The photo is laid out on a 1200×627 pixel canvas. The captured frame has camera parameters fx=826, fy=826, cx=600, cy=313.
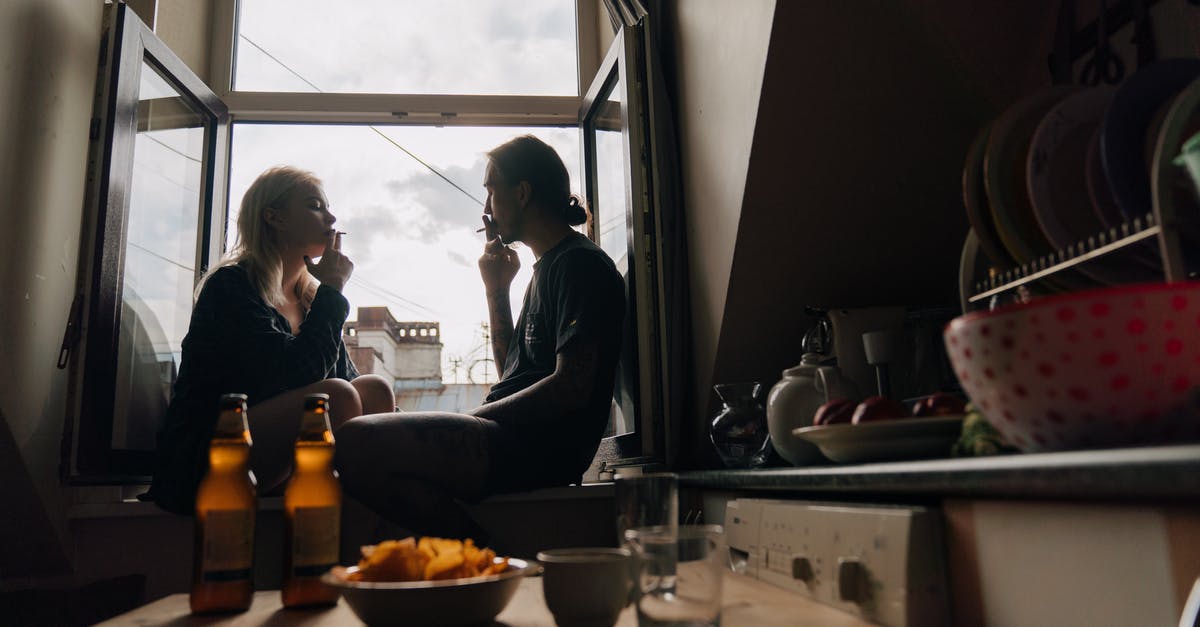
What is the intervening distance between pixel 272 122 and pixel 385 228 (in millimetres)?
497

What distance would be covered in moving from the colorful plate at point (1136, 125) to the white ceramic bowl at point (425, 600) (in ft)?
2.54

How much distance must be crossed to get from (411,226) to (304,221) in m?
0.55

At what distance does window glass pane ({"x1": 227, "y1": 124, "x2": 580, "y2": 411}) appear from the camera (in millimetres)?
2598

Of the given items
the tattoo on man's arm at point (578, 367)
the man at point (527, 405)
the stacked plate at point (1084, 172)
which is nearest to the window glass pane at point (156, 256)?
the man at point (527, 405)

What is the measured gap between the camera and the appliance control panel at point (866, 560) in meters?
0.74

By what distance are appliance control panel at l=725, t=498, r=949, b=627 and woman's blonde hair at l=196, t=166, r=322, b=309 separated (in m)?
1.42

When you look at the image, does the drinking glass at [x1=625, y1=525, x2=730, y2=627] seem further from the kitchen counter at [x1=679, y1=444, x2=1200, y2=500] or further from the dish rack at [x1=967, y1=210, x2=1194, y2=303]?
the dish rack at [x1=967, y1=210, x2=1194, y2=303]

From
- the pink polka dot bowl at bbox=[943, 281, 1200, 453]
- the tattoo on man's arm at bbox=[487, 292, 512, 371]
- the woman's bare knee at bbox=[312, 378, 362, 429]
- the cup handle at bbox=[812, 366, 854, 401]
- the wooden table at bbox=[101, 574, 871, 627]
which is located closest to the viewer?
the pink polka dot bowl at bbox=[943, 281, 1200, 453]

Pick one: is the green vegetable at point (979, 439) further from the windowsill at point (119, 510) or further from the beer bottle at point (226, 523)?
the windowsill at point (119, 510)

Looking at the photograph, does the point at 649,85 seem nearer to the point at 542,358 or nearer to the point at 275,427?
the point at 542,358

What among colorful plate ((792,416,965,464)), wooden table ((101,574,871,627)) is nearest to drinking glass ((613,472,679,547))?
wooden table ((101,574,871,627))

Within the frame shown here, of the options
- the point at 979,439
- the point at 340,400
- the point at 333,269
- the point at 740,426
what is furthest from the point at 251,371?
the point at 979,439

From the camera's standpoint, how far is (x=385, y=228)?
2.64m

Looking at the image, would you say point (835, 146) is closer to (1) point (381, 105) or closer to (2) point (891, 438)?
(2) point (891, 438)
